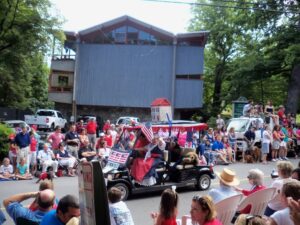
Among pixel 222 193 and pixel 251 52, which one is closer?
pixel 222 193

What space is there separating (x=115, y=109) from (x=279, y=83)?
54.6ft

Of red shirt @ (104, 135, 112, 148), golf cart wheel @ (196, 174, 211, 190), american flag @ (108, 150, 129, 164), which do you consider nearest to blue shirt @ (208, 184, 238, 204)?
american flag @ (108, 150, 129, 164)

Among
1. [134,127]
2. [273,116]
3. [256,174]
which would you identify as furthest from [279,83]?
[256,174]

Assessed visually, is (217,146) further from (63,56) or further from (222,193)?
(63,56)

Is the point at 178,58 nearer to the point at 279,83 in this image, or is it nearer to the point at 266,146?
the point at 279,83

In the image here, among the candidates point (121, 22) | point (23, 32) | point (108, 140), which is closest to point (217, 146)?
point (108, 140)

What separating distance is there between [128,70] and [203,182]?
29.5m

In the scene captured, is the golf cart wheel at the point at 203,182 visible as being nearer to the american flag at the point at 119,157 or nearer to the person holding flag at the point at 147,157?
the person holding flag at the point at 147,157

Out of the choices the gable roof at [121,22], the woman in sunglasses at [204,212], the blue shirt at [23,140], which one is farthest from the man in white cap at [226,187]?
the gable roof at [121,22]

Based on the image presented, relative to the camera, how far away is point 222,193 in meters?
7.25

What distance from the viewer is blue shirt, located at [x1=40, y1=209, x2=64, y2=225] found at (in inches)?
169

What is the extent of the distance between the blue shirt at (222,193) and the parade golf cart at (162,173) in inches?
185

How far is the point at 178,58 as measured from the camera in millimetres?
42344

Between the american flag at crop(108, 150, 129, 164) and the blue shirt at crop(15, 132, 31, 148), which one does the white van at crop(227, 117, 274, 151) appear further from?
the american flag at crop(108, 150, 129, 164)
